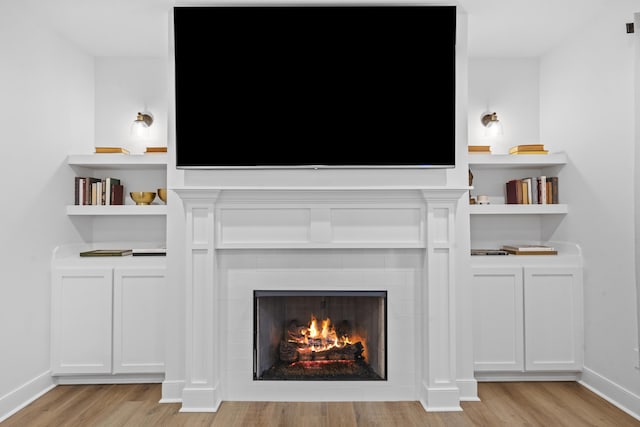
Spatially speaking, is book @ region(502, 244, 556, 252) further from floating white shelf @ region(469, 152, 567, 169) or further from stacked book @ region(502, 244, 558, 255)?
floating white shelf @ region(469, 152, 567, 169)

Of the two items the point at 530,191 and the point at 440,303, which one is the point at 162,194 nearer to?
the point at 440,303

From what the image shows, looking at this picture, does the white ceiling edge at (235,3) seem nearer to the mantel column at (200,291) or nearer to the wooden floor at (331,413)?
the mantel column at (200,291)

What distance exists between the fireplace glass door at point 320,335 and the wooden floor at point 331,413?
213 mm

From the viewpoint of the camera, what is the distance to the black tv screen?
281 centimetres

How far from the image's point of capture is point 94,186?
3.41m

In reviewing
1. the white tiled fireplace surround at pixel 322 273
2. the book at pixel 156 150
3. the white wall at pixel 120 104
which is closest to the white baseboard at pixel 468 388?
the white tiled fireplace surround at pixel 322 273

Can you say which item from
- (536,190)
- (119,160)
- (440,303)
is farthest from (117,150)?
(536,190)

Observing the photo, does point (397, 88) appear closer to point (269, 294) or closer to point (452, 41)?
point (452, 41)

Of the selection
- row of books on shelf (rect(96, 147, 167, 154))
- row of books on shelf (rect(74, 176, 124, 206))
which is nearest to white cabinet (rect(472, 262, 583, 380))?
row of books on shelf (rect(96, 147, 167, 154))

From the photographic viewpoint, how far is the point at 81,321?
315cm

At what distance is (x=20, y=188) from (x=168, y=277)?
108 cm

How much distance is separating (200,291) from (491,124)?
2569 millimetres

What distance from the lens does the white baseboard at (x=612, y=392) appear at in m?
2.64

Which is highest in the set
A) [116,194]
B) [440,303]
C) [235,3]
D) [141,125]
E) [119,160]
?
[235,3]
